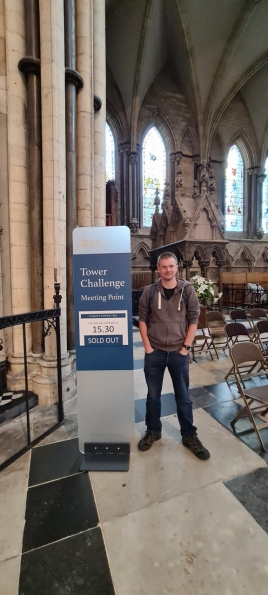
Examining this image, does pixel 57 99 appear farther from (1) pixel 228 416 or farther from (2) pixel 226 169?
(2) pixel 226 169

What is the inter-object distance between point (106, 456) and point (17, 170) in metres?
3.15

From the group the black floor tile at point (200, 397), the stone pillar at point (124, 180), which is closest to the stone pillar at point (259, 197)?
the stone pillar at point (124, 180)

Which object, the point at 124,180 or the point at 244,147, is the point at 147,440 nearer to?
the point at 124,180

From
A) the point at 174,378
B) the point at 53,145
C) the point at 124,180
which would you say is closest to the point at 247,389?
the point at 174,378

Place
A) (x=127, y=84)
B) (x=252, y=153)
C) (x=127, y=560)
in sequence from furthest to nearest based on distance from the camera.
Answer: (x=252, y=153)
(x=127, y=84)
(x=127, y=560)

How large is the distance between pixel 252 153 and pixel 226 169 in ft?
6.64

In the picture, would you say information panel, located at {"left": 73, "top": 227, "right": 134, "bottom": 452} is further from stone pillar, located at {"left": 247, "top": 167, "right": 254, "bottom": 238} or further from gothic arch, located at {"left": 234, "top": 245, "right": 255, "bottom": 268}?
stone pillar, located at {"left": 247, "top": 167, "right": 254, "bottom": 238}

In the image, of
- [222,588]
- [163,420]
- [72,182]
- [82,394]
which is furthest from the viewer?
[72,182]

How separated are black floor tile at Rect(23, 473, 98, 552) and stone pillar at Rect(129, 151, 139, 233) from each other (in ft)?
39.0

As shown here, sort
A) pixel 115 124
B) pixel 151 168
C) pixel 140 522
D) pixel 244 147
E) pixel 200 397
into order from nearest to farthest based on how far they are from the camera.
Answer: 1. pixel 140 522
2. pixel 200 397
3. pixel 115 124
4. pixel 151 168
5. pixel 244 147

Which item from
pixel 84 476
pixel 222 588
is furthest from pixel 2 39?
pixel 222 588

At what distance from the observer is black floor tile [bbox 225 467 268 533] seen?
1601mm

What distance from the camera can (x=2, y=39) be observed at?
3053mm

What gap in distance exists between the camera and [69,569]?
1.32 meters
